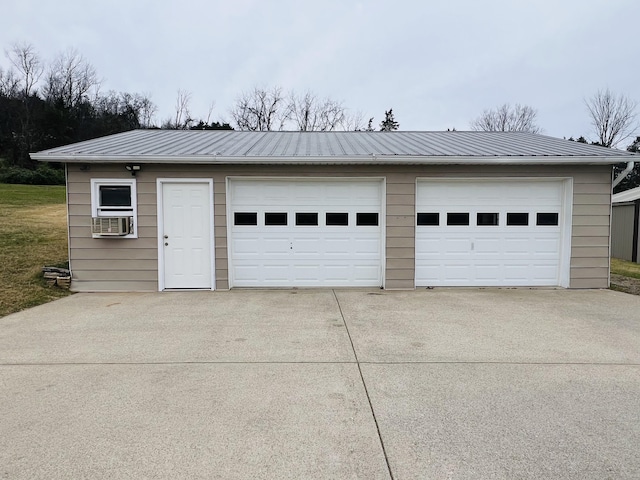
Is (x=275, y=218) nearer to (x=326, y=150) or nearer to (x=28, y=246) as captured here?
(x=326, y=150)

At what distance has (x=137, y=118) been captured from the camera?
35.1 m

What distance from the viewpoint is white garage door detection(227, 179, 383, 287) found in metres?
7.96

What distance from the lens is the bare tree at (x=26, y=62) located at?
34.7 metres

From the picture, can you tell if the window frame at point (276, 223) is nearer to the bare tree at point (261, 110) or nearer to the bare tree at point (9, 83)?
the bare tree at point (261, 110)

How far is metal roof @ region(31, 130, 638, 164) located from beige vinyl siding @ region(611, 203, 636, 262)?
6.47 m

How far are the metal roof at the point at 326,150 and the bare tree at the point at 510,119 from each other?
26.5 m

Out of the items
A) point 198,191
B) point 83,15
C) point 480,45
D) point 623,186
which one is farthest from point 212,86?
point 623,186

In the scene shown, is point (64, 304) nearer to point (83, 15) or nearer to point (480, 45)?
point (480, 45)

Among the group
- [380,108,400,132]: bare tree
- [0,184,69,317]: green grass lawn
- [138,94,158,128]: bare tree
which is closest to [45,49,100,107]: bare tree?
[138,94,158,128]: bare tree

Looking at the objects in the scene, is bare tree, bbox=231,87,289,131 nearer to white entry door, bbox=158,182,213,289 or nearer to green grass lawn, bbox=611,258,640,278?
green grass lawn, bbox=611,258,640,278

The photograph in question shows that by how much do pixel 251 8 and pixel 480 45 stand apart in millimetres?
9047

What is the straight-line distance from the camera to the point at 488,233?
26.3 feet

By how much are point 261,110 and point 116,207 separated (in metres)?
26.0

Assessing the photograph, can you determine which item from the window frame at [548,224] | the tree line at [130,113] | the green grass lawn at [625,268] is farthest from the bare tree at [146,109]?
the green grass lawn at [625,268]
